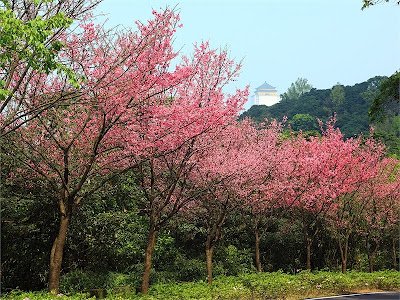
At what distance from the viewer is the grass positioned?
1207cm

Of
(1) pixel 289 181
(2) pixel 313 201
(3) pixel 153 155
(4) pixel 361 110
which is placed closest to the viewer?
(3) pixel 153 155

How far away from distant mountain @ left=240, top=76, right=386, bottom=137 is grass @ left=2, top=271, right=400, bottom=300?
42.1m

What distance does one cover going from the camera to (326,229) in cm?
2356

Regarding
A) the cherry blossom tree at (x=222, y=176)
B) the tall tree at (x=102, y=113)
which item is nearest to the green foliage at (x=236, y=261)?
the cherry blossom tree at (x=222, y=176)

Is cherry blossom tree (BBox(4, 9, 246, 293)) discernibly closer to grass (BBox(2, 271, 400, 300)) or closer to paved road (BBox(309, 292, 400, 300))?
grass (BBox(2, 271, 400, 300))

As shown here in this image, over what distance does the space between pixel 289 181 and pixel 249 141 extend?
2572 millimetres

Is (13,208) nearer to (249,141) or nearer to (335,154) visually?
(249,141)

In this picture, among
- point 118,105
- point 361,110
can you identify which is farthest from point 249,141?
point 361,110

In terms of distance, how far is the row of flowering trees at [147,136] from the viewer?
10.0 metres

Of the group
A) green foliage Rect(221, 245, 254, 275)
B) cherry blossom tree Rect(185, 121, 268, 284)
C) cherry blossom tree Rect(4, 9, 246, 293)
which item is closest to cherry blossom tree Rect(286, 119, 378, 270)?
green foliage Rect(221, 245, 254, 275)

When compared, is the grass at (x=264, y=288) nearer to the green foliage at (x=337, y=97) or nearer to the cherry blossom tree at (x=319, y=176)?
the cherry blossom tree at (x=319, y=176)

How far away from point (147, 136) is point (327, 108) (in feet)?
209

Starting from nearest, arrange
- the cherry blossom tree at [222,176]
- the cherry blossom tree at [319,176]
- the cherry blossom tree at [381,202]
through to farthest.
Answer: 1. the cherry blossom tree at [222,176]
2. the cherry blossom tree at [319,176]
3. the cherry blossom tree at [381,202]

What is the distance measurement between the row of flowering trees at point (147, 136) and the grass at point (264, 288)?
75 cm
